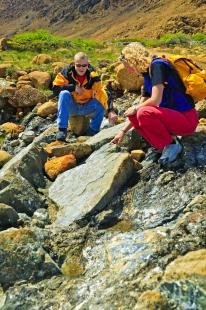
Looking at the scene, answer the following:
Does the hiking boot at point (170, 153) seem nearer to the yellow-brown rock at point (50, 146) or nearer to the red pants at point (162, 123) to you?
the red pants at point (162, 123)

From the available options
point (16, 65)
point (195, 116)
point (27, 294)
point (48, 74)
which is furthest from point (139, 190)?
point (16, 65)

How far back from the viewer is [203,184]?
576cm

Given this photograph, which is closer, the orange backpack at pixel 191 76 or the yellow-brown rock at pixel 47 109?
the orange backpack at pixel 191 76

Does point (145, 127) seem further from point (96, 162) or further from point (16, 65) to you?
point (16, 65)

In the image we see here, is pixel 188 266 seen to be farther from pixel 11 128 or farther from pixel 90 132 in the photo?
pixel 11 128

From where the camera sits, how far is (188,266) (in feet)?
14.5

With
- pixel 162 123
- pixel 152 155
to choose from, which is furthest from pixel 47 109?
pixel 162 123

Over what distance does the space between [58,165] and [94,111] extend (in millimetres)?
1558

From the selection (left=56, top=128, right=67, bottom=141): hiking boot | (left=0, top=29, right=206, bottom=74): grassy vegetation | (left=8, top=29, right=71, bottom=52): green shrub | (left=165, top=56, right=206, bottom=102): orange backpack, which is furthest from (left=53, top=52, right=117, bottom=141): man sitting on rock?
(left=8, top=29, right=71, bottom=52): green shrub

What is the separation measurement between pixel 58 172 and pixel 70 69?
1.70 meters

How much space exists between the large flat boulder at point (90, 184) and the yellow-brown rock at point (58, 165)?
0.43ft

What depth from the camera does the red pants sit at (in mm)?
6156

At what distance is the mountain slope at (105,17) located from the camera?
69.8 metres

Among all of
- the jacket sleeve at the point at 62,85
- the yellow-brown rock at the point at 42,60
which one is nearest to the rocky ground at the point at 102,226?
the jacket sleeve at the point at 62,85
